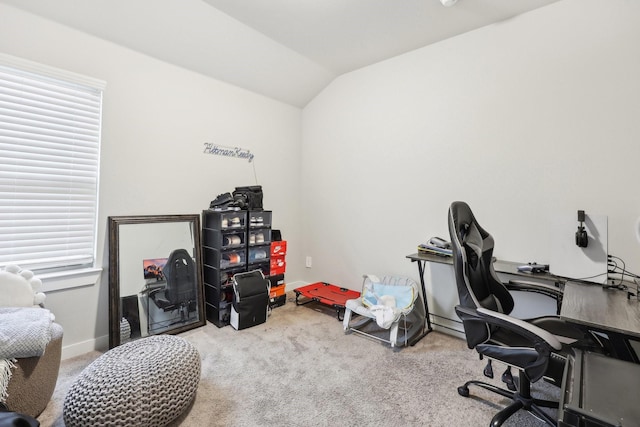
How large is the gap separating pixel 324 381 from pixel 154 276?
Answer: 1.71m

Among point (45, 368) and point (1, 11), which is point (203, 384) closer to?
point (45, 368)

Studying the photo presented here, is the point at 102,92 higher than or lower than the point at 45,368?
higher

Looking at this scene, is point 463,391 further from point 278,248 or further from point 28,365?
point 28,365

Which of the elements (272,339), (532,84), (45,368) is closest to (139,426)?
(45,368)

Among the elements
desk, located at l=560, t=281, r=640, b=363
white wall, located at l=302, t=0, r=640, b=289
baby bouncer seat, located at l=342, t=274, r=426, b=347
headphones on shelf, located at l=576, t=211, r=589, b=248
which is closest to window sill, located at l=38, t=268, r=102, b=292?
baby bouncer seat, located at l=342, t=274, r=426, b=347

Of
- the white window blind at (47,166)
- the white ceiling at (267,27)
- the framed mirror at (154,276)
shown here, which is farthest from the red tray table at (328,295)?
the white ceiling at (267,27)

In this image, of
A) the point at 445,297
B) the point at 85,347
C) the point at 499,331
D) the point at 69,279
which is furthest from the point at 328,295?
the point at 69,279

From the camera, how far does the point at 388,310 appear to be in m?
2.55

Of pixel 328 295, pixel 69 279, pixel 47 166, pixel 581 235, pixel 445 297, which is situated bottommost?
pixel 328 295

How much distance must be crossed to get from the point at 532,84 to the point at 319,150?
2228mm

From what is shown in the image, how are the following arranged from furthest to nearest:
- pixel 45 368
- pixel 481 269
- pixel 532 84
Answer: pixel 532 84 → pixel 481 269 → pixel 45 368

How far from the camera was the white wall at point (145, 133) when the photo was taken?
7.32 feet

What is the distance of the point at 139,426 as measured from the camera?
146 centimetres

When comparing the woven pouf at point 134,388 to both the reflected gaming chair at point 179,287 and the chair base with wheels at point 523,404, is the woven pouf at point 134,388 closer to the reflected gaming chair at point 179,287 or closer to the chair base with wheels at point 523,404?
the reflected gaming chair at point 179,287
